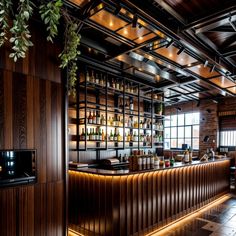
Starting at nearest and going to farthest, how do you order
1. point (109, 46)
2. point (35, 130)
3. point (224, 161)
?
point (35, 130), point (109, 46), point (224, 161)

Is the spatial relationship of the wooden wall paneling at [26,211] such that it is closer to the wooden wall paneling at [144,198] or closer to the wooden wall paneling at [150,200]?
the wooden wall paneling at [144,198]

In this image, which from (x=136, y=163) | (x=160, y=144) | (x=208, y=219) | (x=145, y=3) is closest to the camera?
(x=145, y=3)

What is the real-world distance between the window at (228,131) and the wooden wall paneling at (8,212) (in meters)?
8.73

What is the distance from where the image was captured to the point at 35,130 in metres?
2.51

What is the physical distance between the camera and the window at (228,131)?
8.90 meters

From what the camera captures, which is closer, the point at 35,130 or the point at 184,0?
the point at 35,130

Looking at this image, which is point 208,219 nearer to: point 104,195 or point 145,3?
point 104,195

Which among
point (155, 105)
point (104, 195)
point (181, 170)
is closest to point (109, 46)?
point (104, 195)

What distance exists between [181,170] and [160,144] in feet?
8.94

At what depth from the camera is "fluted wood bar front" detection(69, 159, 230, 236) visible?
3182 mm

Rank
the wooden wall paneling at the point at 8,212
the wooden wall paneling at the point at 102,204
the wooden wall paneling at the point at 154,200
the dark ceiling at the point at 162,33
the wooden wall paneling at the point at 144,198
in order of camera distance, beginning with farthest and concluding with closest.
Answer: the wooden wall paneling at the point at 154,200
the wooden wall paneling at the point at 144,198
the wooden wall paneling at the point at 102,204
the dark ceiling at the point at 162,33
the wooden wall paneling at the point at 8,212

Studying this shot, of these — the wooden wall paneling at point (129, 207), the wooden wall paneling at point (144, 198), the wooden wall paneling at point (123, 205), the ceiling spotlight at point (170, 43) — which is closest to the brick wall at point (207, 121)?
the wooden wall paneling at point (144, 198)

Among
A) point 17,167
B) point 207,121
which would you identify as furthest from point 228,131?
point 17,167

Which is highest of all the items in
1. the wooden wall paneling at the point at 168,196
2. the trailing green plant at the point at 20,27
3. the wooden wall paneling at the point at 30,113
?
→ the trailing green plant at the point at 20,27
